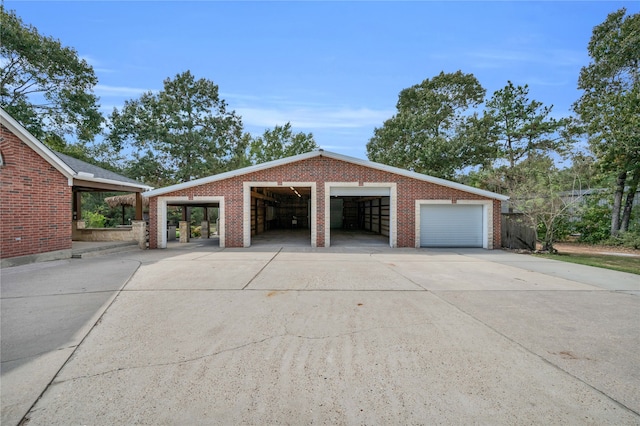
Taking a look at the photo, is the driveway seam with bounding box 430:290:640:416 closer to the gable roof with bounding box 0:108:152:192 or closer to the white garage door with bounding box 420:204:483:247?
the white garage door with bounding box 420:204:483:247

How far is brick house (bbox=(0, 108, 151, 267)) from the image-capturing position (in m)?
8.03

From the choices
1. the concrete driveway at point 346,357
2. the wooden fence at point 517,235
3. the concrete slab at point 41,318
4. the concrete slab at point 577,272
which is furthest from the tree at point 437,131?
the concrete slab at point 41,318

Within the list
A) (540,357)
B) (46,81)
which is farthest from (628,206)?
(46,81)

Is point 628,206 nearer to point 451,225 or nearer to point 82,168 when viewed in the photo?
point 451,225

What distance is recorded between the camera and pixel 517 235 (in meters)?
13.3

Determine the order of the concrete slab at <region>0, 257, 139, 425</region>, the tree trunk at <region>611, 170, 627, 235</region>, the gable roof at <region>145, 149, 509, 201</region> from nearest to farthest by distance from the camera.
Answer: the concrete slab at <region>0, 257, 139, 425</region>
the gable roof at <region>145, 149, 509, 201</region>
the tree trunk at <region>611, 170, 627, 235</region>

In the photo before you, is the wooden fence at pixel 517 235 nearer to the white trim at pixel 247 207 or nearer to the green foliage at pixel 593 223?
the green foliage at pixel 593 223

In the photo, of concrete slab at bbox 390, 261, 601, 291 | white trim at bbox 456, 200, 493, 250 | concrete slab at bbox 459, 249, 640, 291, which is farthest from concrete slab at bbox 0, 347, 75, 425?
white trim at bbox 456, 200, 493, 250

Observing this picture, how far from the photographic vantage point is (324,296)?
5262mm

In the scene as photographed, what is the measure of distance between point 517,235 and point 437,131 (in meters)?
14.4

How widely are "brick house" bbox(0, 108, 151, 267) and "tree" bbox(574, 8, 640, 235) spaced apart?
22.9m

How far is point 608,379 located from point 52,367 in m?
5.35

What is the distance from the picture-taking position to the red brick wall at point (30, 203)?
805 cm

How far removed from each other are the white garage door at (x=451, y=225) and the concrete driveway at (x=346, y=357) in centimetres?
707
